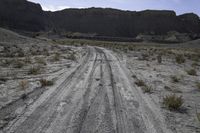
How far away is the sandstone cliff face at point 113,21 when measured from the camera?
493 feet

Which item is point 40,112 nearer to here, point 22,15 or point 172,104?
point 172,104

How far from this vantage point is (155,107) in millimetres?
10078

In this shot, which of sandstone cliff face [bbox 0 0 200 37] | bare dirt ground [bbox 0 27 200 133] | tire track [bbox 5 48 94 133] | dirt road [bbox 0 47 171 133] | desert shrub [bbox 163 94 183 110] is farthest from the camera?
sandstone cliff face [bbox 0 0 200 37]

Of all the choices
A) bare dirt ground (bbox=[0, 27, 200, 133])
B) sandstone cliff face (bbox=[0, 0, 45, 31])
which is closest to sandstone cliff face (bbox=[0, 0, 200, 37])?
sandstone cliff face (bbox=[0, 0, 45, 31])

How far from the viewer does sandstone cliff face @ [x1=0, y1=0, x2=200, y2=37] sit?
150 meters

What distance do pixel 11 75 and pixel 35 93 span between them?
4711 mm

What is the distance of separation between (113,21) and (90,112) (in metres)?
146

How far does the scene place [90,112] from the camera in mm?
8953

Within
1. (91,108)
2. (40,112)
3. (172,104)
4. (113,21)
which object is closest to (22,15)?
(113,21)

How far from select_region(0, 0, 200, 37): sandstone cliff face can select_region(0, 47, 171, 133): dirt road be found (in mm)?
135072

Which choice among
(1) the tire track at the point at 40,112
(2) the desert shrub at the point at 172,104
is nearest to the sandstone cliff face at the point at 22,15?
(1) the tire track at the point at 40,112

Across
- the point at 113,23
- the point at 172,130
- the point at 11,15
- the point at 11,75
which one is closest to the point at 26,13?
the point at 11,15

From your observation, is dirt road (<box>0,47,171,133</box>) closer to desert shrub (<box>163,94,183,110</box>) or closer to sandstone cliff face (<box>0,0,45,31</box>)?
desert shrub (<box>163,94,183,110</box>)

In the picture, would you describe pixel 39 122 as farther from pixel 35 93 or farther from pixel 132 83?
pixel 132 83
